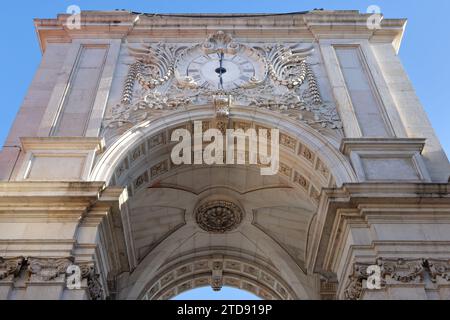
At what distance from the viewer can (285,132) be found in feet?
44.6

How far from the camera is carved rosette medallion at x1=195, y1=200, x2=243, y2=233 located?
17234 millimetres

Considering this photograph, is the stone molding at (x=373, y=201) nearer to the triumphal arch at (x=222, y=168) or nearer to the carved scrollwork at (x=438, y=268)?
the triumphal arch at (x=222, y=168)

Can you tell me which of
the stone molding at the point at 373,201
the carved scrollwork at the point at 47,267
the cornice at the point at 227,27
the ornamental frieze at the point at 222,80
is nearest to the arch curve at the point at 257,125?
the ornamental frieze at the point at 222,80

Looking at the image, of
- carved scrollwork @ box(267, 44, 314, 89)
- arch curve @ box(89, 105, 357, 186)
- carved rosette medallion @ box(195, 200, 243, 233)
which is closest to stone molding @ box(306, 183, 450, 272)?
arch curve @ box(89, 105, 357, 186)

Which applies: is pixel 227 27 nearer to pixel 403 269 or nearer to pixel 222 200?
pixel 222 200

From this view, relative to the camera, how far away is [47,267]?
10062mm

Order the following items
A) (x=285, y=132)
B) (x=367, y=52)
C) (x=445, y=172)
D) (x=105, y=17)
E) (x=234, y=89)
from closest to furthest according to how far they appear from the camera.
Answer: (x=445, y=172) < (x=285, y=132) < (x=234, y=89) < (x=367, y=52) < (x=105, y=17)

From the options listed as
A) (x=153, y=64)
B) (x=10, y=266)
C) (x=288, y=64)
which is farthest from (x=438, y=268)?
(x=153, y=64)

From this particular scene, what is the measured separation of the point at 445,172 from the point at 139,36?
1012cm

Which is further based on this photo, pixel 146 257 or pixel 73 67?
pixel 146 257

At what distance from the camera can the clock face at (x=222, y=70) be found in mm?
15188
